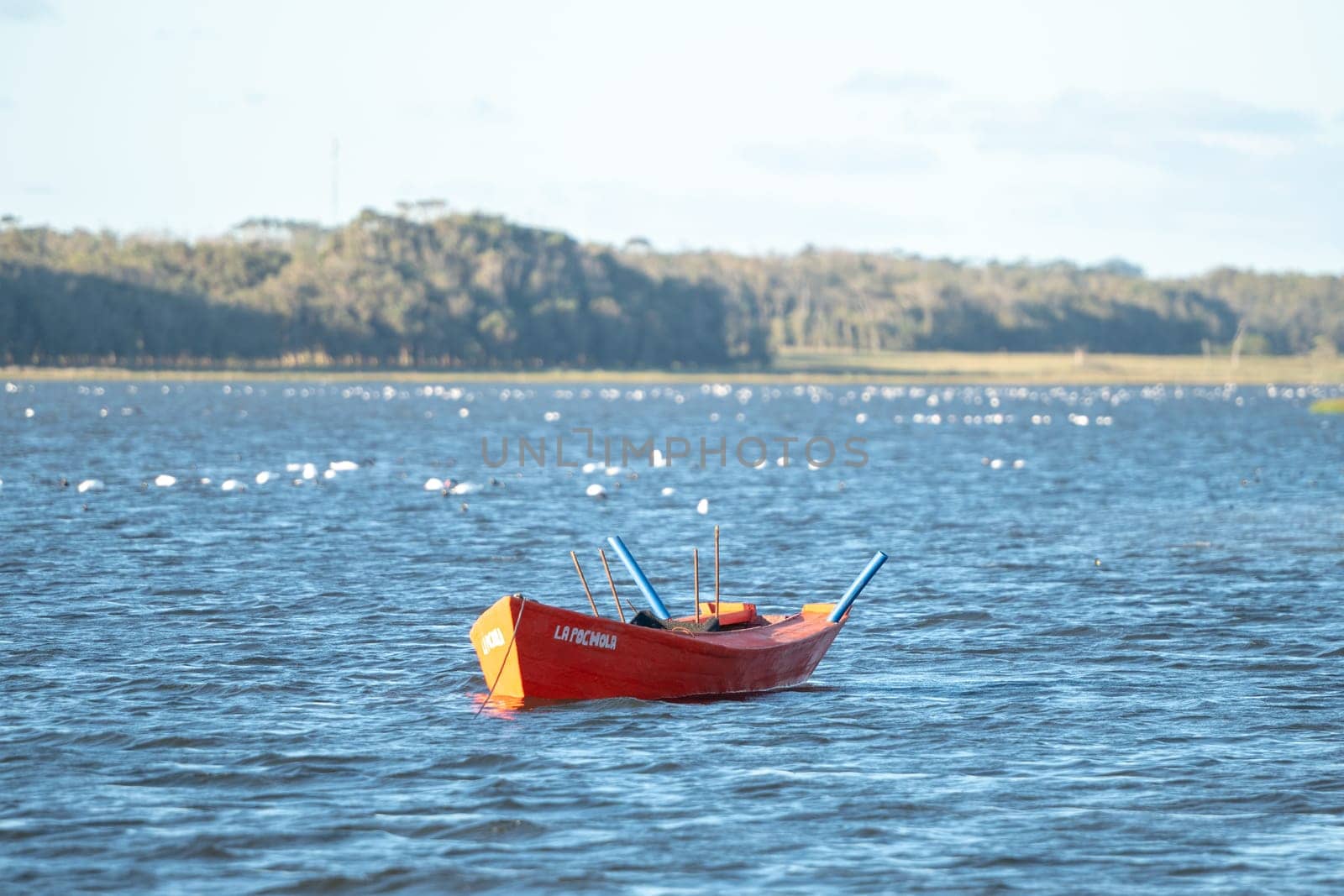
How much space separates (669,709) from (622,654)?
0.79 meters

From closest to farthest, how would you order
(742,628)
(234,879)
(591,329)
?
(234,879)
(742,628)
(591,329)

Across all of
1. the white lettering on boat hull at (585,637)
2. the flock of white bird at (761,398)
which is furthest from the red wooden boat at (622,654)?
the flock of white bird at (761,398)

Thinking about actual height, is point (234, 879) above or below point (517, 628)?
below

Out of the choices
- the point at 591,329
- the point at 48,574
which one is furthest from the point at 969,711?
the point at 591,329

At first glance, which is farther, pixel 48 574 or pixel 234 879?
pixel 48 574

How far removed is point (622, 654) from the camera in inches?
707

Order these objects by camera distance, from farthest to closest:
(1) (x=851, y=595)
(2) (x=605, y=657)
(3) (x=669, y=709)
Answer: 1. (1) (x=851, y=595)
2. (3) (x=669, y=709)
3. (2) (x=605, y=657)

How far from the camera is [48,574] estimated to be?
90.6 feet

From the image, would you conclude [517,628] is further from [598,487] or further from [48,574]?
[598,487]

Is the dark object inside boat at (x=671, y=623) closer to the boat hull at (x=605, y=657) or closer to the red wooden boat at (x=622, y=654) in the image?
the red wooden boat at (x=622, y=654)

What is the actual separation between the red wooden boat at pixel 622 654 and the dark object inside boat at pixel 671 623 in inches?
0.5

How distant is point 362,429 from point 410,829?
228 ft

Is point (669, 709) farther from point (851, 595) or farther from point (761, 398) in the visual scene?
point (761, 398)

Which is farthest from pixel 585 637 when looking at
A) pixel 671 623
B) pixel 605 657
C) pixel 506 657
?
pixel 671 623
